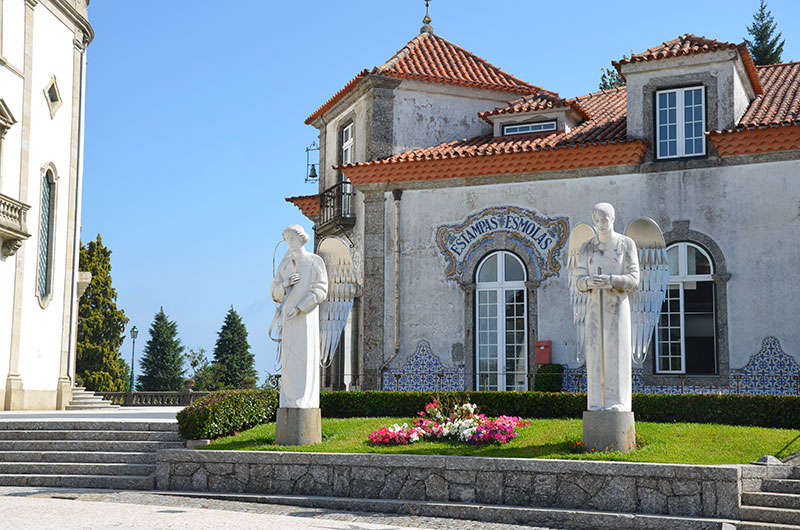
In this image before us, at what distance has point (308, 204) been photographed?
26.7 m

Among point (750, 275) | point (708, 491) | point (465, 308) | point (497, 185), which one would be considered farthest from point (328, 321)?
point (708, 491)

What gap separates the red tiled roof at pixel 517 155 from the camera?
2072 centimetres

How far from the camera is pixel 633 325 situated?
15.3m

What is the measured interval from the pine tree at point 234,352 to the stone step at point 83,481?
42805mm

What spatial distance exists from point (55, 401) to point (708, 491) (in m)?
20.5

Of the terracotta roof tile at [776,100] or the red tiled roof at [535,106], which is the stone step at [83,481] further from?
the terracotta roof tile at [776,100]

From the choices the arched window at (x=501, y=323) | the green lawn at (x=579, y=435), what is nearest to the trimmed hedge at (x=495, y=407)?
the green lawn at (x=579, y=435)

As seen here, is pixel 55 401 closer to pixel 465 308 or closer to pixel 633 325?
pixel 465 308

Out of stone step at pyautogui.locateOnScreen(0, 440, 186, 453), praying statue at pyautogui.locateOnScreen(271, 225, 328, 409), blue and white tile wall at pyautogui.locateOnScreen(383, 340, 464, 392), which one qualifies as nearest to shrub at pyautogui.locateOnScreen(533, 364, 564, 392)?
blue and white tile wall at pyautogui.locateOnScreen(383, 340, 464, 392)

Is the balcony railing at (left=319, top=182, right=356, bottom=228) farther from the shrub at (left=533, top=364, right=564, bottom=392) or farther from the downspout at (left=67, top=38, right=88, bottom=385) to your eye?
the downspout at (left=67, top=38, right=88, bottom=385)

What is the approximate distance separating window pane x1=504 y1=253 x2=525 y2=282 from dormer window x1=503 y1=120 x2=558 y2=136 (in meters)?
3.56

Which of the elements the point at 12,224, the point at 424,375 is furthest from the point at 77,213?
the point at 424,375

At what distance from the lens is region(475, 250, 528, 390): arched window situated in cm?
2119

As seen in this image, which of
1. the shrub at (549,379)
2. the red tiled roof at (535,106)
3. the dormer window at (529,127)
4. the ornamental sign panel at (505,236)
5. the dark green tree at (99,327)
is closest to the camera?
the shrub at (549,379)
